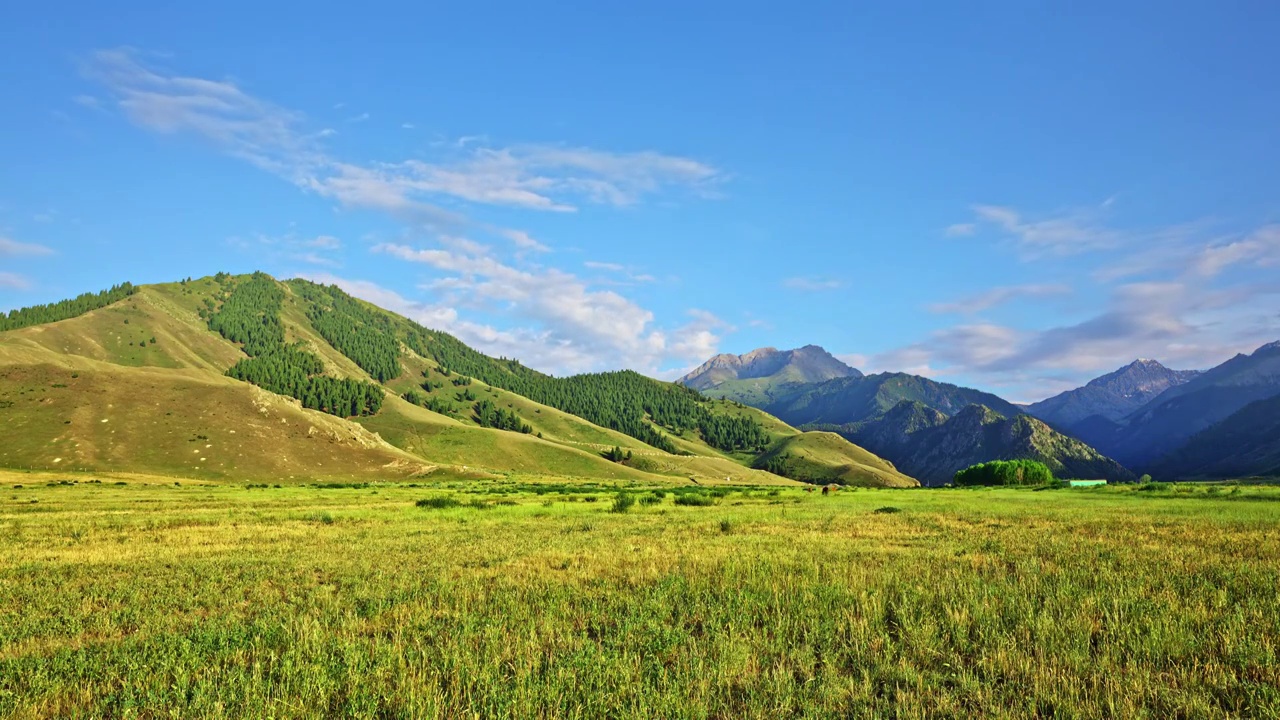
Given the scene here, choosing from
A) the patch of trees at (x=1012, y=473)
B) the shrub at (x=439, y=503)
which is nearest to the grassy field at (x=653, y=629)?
the shrub at (x=439, y=503)

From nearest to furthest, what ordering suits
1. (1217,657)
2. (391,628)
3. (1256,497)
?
1. (1217,657)
2. (391,628)
3. (1256,497)

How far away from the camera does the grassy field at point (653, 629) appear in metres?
7.90

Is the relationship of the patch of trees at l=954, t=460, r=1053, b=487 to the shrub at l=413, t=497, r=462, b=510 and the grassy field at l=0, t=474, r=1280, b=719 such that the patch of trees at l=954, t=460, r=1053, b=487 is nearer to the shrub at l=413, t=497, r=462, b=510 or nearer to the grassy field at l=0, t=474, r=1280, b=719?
the shrub at l=413, t=497, r=462, b=510

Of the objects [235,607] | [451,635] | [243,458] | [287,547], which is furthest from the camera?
[243,458]

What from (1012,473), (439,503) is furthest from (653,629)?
(1012,473)

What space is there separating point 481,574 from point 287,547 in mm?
11083

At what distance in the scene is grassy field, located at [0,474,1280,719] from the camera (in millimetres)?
7902

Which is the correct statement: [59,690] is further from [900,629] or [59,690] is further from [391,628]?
[900,629]

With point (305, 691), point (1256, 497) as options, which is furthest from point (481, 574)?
point (1256, 497)

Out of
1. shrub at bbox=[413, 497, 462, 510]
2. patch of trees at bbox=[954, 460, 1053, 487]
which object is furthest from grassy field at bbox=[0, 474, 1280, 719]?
patch of trees at bbox=[954, 460, 1053, 487]

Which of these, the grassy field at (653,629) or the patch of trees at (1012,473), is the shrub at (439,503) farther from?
the patch of trees at (1012,473)

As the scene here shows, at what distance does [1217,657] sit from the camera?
9.05m

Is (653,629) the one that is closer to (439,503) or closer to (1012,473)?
(439,503)

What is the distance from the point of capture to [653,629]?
35.3 feet
